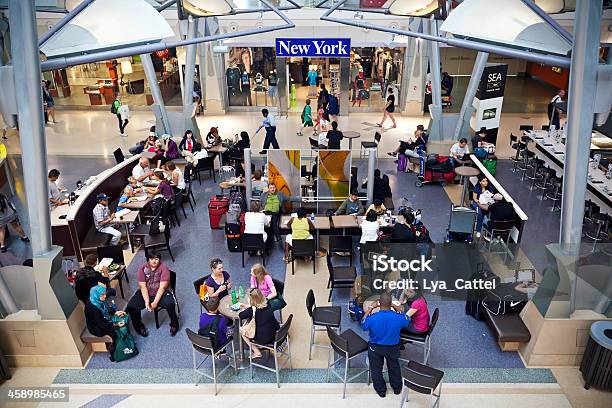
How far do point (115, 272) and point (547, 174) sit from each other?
10024 millimetres

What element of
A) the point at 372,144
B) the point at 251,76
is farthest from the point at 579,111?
the point at 251,76

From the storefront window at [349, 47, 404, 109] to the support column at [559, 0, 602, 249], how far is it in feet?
45.6

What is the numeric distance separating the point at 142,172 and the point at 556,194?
9775 millimetres

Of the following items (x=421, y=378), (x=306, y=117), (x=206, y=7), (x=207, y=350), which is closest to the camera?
(x=421, y=378)

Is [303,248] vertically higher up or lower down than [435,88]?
lower down

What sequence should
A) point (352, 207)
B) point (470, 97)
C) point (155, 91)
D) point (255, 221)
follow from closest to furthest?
point (255, 221) → point (352, 207) → point (470, 97) → point (155, 91)

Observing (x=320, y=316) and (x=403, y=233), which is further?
(x=403, y=233)

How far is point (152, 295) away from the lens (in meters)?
7.79

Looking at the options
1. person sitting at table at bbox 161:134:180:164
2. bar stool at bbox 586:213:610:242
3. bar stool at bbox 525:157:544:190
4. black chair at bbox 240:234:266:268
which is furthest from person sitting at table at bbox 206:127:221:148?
bar stool at bbox 586:213:610:242

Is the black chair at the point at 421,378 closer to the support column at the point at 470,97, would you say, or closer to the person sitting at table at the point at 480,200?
the person sitting at table at the point at 480,200

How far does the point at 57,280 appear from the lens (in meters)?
6.86

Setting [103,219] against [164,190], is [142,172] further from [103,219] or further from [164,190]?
[103,219]

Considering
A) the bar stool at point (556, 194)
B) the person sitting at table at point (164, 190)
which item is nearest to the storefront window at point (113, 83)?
the person sitting at table at point (164, 190)

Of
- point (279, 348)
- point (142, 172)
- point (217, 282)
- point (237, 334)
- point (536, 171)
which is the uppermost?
point (142, 172)
